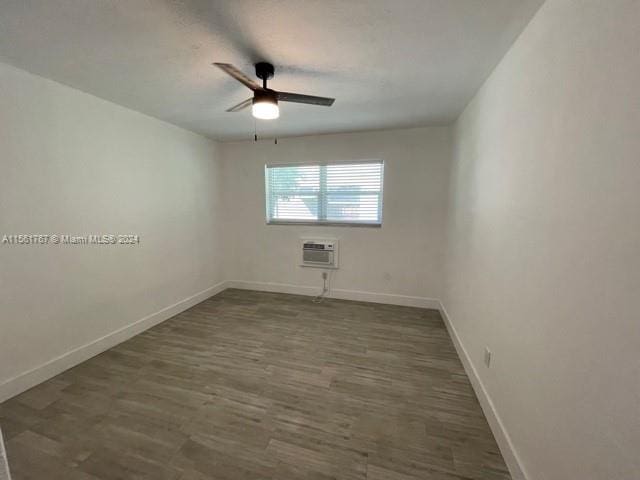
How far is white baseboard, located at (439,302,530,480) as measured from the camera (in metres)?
1.26

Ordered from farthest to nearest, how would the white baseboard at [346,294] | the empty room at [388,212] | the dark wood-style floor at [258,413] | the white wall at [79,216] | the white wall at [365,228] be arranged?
1. the white baseboard at [346,294]
2. the white wall at [365,228]
3. the white wall at [79,216]
4. the dark wood-style floor at [258,413]
5. the empty room at [388,212]

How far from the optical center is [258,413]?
5.57 feet

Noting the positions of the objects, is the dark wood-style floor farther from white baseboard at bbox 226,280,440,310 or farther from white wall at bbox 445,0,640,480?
white baseboard at bbox 226,280,440,310

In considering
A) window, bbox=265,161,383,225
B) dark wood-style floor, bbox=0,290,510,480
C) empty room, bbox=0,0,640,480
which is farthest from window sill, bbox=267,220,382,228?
dark wood-style floor, bbox=0,290,510,480

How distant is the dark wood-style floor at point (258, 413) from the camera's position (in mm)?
1356

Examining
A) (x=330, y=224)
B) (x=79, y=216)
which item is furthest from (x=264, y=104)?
(x=330, y=224)

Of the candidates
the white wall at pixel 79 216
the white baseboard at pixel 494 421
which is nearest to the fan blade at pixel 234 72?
the white wall at pixel 79 216

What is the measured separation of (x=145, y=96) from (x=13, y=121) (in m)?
0.90

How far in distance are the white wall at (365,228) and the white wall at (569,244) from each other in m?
1.62

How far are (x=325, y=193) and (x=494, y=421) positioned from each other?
9.94ft

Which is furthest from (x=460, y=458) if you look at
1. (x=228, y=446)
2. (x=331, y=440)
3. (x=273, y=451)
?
(x=228, y=446)

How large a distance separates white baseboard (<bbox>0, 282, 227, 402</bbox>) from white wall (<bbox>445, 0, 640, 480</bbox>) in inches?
131

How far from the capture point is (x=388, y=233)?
3.51 meters

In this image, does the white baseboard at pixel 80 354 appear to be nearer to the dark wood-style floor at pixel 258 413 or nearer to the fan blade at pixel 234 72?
the dark wood-style floor at pixel 258 413
